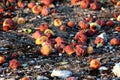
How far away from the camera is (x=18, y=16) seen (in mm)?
7555

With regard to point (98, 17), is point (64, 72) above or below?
below

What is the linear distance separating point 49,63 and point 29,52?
507mm

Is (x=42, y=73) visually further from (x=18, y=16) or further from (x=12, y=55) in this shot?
(x=18, y=16)

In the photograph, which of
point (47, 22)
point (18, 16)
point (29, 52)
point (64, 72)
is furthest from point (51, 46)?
point (18, 16)

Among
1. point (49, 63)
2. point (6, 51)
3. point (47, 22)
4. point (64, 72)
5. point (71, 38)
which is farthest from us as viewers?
point (47, 22)

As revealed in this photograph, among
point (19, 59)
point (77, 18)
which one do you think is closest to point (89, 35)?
point (77, 18)

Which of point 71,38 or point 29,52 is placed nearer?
point 29,52

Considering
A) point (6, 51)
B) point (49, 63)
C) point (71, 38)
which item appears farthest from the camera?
point (71, 38)

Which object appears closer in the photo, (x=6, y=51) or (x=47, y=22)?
(x=6, y=51)

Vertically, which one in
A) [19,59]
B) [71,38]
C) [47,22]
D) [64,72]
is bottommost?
[64,72]

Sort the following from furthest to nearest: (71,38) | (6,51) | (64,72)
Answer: (71,38)
(6,51)
(64,72)

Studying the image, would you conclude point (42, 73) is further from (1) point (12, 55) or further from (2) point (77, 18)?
(2) point (77, 18)

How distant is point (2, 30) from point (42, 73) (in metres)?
1.74

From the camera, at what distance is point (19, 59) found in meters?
5.93
